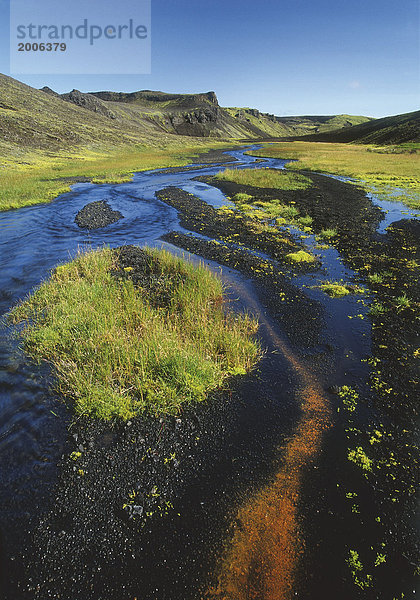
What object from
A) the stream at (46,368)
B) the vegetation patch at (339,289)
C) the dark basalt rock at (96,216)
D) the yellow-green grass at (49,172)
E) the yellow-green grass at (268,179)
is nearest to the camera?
the stream at (46,368)

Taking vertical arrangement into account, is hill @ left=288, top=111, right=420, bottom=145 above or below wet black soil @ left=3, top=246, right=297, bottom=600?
above

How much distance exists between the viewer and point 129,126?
437 feet

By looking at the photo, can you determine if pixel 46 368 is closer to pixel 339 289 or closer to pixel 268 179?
pixel 339 289

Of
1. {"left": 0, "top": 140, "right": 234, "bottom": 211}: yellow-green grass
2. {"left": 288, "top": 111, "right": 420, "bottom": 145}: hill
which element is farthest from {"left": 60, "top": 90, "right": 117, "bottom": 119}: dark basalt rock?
{"left": 288, "top": 111, "right": 420, "bottom": 145}: hill

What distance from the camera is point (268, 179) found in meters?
40.8

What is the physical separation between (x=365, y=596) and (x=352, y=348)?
6618 millimetres

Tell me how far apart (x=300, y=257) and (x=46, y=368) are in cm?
1443

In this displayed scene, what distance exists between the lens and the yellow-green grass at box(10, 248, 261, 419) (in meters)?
7.09

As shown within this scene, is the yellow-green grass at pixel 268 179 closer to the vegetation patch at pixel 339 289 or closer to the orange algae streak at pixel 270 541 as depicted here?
the vegetation patch at pixel 339 289

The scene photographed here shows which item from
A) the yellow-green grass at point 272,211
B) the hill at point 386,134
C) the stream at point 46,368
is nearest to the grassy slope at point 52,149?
the stream at point 46,368

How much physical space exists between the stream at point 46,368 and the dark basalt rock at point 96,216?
1029 millimetres

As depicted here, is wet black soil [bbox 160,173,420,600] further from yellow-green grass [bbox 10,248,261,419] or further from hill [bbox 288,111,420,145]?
hill [bbox 288,111,420,145]

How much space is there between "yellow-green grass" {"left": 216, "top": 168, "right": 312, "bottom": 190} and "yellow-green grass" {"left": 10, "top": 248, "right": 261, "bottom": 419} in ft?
102

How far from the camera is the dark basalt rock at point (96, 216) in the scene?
2345 centimetres
